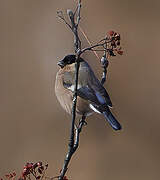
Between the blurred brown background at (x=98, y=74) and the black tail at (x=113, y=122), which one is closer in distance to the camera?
the black tail at (x=113, y=122)

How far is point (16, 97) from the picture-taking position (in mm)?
6789

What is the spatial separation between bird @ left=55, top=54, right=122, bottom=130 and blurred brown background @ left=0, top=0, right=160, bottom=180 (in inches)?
83.4

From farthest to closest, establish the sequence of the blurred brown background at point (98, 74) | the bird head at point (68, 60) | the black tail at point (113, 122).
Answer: the blurred brown background at point (98, 74) → the bird head at point (68, 60) → the black tail at point (113, 122)

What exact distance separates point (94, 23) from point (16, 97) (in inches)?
46.5

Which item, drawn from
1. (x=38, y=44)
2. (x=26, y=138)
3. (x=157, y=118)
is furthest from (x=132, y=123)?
(x=38, y=44)

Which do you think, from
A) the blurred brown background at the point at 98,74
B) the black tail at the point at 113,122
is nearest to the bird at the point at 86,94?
the black tail at the point at 113,122

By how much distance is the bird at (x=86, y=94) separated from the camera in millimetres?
3783

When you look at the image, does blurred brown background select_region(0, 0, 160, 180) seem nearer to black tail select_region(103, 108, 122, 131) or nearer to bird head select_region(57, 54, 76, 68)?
bird head select_region(57, 54, 76, 68)

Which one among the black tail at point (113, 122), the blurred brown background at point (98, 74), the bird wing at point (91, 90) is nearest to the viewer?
the black tail at point (113, 122)

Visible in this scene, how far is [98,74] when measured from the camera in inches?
257

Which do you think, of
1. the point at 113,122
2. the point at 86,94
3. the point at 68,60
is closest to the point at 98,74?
the point at 68,60

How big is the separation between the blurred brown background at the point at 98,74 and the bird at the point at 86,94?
2.12 meters

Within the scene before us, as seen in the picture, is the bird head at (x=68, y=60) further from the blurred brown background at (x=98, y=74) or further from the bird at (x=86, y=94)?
the blurred brown background at (x=98, y=74)

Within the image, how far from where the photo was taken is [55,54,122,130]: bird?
3.78 meters
